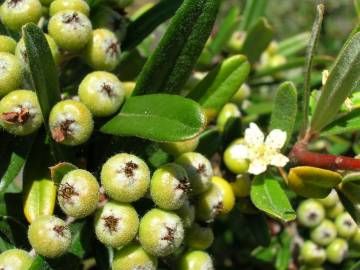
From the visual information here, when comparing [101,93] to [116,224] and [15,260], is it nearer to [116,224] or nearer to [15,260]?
[116,224]

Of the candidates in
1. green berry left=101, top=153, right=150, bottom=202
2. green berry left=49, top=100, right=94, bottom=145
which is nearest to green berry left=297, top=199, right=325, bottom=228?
green berry left=101, top=153, right=150, bottom=202

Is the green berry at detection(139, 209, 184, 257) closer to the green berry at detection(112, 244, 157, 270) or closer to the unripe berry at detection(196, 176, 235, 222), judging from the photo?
the green berry at detection(112, 244, 157, 270)

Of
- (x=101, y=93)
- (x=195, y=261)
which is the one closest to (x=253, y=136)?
(x=195, y=261)

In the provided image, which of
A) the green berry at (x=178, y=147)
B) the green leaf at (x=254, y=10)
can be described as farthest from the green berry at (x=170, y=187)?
the green leaf at (x=254, y=10)

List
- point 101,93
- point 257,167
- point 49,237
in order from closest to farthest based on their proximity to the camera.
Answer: point 49,237 < point 101,93 < point 257,167

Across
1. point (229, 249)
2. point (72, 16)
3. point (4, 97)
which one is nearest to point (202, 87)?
point (72, 16)

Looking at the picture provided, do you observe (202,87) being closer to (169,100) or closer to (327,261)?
(169,100)
